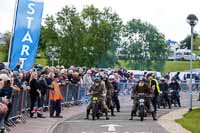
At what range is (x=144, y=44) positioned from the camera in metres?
79.8

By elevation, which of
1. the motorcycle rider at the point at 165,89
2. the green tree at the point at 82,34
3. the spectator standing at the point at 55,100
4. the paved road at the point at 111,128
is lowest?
the paved road at the point at 111,128

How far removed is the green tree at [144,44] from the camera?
79500 mm

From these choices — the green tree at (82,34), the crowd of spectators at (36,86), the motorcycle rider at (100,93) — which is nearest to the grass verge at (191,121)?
the motorcycle rider at (100,93)

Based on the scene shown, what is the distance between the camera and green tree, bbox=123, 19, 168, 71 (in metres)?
79.5

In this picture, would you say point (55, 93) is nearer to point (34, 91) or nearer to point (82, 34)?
point (34, 91)

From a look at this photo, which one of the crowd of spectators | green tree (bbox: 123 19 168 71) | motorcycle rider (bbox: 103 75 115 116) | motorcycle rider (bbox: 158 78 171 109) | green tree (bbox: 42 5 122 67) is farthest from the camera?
green tree (bbox: 123 19 168 71)

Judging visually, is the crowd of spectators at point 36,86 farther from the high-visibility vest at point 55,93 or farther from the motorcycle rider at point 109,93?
the motorcycle rider at point 109,93

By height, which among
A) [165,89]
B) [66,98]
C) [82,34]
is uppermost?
[82,34]

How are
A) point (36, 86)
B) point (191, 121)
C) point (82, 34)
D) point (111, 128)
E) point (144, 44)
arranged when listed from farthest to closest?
1. point (144, 44)
2. point (82, 34)
3. point (191, 121)
4. point (36, 86)
5. point (111, 128)

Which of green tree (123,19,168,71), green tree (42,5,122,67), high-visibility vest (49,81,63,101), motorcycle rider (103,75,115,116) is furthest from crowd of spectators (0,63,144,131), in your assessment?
green tree (123,19,168,71)

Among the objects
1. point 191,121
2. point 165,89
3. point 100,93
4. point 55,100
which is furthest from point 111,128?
point 165,89

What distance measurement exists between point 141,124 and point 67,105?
927 centimetres

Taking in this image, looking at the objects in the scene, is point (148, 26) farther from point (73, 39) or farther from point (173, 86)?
point (173, 86)

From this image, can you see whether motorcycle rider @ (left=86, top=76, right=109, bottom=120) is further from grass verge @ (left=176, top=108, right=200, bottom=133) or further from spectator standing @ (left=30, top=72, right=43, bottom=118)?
grass verge @ (left=176, top=108, right=200, bottom=133)
